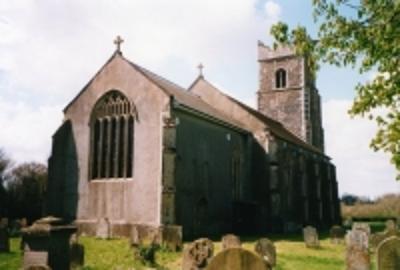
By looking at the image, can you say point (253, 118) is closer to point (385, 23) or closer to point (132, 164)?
point (132, 164)

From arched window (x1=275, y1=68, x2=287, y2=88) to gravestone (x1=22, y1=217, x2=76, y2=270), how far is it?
31907mm

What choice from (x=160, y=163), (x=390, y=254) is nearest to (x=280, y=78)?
(x=160, y=163)

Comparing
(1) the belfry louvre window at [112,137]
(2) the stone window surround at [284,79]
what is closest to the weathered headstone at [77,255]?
(1) the belfry louvre window at [112,137]

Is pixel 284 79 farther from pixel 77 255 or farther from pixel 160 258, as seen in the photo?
pixel 77 255

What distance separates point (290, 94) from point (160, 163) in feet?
69.4

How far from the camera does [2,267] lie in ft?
39.3

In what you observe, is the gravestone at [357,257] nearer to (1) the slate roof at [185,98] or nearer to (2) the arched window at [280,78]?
(1) the slate roof at [185,98]

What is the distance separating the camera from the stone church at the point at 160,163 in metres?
19.1

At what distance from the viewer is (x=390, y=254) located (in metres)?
7.21

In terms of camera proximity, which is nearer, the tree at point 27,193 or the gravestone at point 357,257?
the gravestone at point 357,257

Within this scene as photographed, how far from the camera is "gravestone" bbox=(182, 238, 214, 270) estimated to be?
444 inches

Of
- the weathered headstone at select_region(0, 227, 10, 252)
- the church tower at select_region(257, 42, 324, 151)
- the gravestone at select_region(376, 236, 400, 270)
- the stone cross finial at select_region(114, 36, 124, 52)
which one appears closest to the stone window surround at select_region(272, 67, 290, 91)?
the church tower at select_region(257, 42, 324, 151)

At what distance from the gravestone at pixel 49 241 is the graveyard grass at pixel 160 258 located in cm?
288

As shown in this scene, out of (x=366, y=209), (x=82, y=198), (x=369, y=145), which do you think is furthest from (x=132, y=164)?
(x=366, y=209)
